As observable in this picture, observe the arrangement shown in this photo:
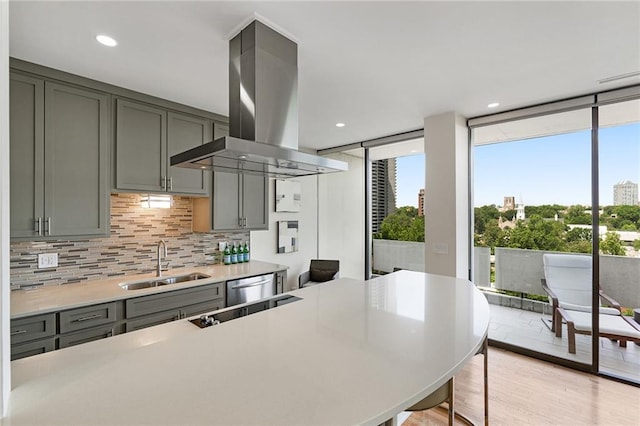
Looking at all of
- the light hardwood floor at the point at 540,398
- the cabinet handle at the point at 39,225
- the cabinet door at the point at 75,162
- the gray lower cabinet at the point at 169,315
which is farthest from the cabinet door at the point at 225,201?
the light hardwood floor at the point at 540,398

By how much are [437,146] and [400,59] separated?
1414 mm

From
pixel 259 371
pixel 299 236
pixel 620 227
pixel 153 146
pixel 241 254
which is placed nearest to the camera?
pixel 259 371

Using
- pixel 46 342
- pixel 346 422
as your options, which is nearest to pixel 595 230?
pixel 346 422

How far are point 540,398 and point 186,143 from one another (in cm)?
382

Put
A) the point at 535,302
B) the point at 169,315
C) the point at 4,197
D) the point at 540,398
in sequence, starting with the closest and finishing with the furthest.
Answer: the point at 4,197 → the point at 540,398 → the point at 169,315 → the point at 535,302

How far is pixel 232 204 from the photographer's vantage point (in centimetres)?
335

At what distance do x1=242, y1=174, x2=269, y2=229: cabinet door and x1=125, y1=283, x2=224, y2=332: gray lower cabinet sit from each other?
37.3 inches

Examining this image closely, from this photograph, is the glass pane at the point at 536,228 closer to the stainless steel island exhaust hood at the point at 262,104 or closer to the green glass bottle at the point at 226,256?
the stainless steel island exhaust hood at the point at 262,104

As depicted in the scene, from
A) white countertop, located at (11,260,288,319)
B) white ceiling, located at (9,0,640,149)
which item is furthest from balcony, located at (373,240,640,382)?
white countertop, located at (11,260,288,319)

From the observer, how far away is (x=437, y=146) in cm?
324

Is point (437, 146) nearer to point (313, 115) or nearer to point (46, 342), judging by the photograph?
point (313, 115)

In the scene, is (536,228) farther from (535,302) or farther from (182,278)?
(182,278)

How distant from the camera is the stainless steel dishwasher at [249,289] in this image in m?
2.88

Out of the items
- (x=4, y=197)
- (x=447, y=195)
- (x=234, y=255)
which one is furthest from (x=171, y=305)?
(x=447, y=195)
